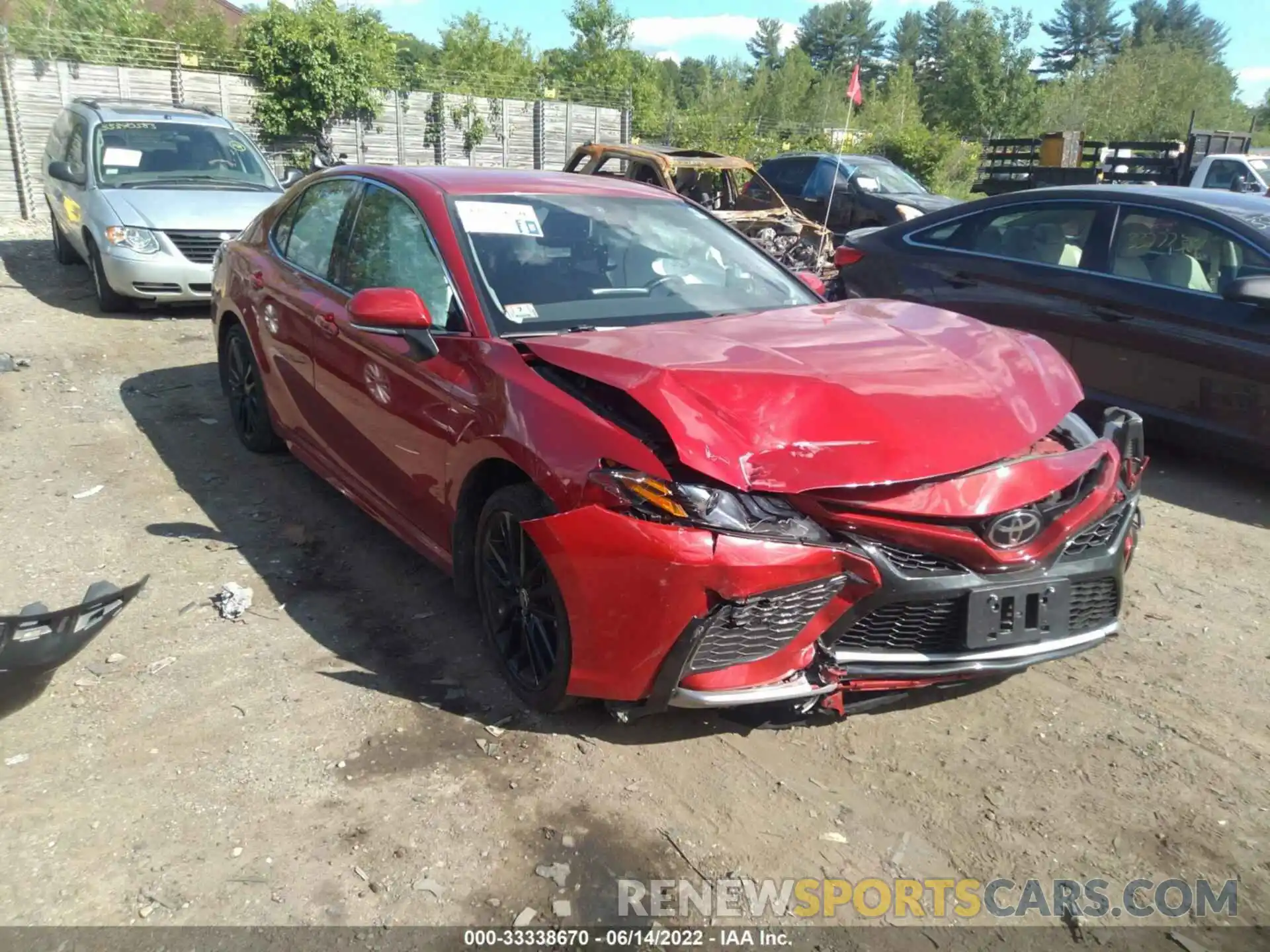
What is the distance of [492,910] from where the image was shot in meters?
2.56

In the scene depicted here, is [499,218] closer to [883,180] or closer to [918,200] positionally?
[918,200]

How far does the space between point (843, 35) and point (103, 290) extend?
363 feet

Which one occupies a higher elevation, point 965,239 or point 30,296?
point 965,239

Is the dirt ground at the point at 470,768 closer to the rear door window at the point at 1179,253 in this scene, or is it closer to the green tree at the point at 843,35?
the rear door window at the point at 1179,253

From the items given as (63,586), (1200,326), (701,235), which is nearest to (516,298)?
(701,235)

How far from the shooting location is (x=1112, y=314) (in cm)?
593

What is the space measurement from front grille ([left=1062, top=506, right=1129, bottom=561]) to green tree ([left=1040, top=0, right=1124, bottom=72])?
11115 centimetres

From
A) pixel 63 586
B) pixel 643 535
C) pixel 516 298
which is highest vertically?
pixel 516 298

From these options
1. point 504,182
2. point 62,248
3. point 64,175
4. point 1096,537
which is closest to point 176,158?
point 64,175

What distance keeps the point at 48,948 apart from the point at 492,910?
1.02m

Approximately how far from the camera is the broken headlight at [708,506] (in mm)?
2797

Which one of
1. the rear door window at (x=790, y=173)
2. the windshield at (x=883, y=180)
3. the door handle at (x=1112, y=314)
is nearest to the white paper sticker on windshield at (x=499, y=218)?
the door handle at (x=1112, y=314)

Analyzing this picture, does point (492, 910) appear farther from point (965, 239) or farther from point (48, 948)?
point (965, 239)

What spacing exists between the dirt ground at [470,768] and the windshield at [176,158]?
6.17 m
